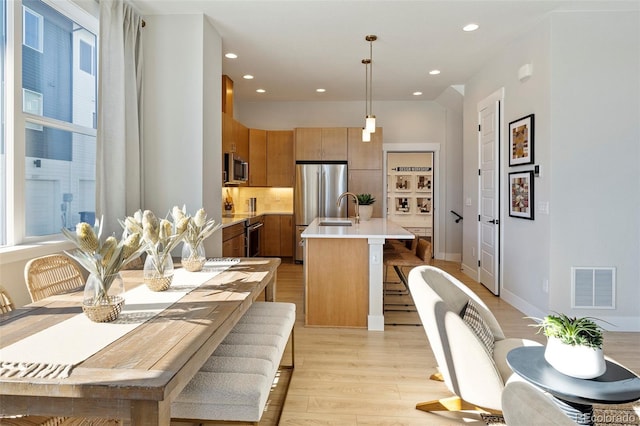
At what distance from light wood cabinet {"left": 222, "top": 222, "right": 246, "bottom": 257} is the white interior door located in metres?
3.22

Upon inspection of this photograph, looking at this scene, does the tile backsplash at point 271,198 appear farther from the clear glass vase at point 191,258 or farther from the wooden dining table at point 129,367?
the wooden dining table at point 129,367

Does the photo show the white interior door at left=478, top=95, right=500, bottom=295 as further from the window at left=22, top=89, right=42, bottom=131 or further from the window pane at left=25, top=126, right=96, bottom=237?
the window at left=22, top=89, right=42, bottom=131

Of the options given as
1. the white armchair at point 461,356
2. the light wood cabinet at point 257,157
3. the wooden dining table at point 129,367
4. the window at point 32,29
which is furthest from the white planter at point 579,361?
the light wood cabinet at point 257,157

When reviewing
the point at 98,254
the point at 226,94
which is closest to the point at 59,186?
the point at 98,254

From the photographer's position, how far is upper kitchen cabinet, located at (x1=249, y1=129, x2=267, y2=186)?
22.6 feet

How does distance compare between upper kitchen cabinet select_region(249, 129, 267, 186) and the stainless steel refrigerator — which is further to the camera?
upper kitchen cabinet select_region(249, 129, 267, 186)

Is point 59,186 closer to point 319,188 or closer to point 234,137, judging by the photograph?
point 234,137

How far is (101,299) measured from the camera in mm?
1386

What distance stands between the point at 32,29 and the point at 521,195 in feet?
14.6

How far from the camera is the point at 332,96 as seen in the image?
679cm

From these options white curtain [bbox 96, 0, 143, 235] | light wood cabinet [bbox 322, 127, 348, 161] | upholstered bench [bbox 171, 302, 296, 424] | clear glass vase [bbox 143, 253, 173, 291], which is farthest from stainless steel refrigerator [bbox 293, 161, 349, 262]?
clear glass vase [bbox 143, 253, 173, 291]

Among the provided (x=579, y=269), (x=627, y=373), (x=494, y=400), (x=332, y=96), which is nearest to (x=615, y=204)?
(x=579, y=269)

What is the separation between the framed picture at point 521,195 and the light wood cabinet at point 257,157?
416 centimetres

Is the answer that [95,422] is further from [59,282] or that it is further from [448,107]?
[448,107]
